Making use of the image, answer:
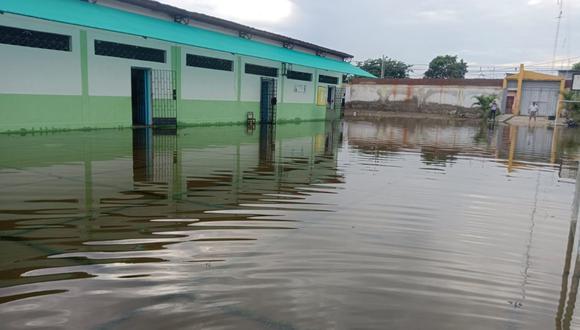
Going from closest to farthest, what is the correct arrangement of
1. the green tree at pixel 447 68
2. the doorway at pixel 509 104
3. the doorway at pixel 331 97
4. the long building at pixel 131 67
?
the long building at pixel 131 67 → the doorway at pixel 331 97 → the doorway at pixel 509 104 → the green tree at pixel 447 68

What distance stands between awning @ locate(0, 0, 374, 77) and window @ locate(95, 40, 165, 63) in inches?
37.7

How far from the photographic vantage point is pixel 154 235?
3.98 m

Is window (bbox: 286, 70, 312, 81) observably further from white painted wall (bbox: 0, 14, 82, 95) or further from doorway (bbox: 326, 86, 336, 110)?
white painted wall (bbox: 0, 14, 82, 95)

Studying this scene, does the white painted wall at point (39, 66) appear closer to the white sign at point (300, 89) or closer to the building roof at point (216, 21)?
the building roof at point (216, 21)

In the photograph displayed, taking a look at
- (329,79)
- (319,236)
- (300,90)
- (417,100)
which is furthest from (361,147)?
(417,100)

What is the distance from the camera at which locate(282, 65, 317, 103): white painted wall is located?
24.1 m

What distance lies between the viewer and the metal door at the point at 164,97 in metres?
16.4

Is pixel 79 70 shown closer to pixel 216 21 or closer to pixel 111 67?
pixel 111 67

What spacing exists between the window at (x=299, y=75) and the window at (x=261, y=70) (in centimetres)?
127

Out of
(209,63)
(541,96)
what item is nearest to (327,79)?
(209,63)

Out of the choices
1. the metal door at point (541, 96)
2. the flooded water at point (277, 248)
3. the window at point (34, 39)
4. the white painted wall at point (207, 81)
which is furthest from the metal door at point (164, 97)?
the metal door at point (541, 96)

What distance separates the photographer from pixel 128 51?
15094 millimetres

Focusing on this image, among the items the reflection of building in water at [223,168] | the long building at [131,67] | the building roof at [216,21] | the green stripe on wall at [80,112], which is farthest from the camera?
the building roof at [216,21]

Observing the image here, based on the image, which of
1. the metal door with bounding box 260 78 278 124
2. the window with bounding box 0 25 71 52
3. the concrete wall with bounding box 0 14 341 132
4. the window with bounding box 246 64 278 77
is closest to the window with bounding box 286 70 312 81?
the window with bounding box 246 64 278 77
